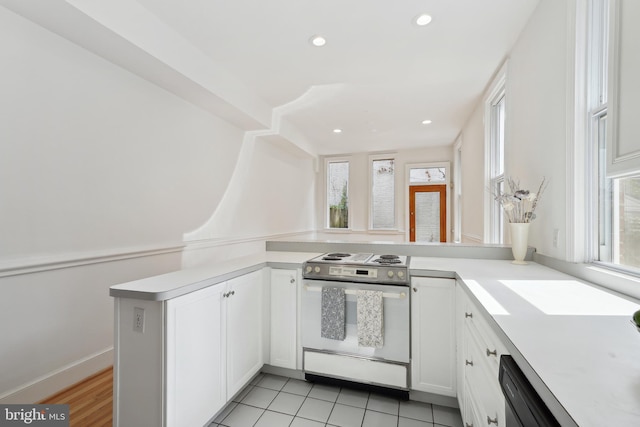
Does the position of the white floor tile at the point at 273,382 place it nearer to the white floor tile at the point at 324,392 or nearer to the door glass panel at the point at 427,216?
the white floor tile at the point at 324,392

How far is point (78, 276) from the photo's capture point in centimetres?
214

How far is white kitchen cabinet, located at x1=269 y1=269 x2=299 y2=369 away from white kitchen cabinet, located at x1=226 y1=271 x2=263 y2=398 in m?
0.12

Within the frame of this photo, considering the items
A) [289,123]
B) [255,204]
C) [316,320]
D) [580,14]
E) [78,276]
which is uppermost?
[289,123]

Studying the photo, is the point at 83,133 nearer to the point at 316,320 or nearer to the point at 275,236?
the point at 316,320

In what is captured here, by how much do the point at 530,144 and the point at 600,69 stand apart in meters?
0.73

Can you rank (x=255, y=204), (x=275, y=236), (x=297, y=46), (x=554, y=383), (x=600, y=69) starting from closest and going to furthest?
(x=554, y=383) < (x=600, y=69) < (x=297, y=46) < (x=255, y=204) < (x=275, y=236)

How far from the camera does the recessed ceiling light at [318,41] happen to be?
98.0 inches

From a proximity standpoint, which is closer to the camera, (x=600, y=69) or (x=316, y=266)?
(x=600, y=69)

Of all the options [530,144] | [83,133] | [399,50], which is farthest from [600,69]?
[83,133]

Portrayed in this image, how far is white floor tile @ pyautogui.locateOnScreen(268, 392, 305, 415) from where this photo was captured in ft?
6.36

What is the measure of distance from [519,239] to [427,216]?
4.67 metres

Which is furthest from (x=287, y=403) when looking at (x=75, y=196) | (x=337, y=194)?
(x=337, y=194)

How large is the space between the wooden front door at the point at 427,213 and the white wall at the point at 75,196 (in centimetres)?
486

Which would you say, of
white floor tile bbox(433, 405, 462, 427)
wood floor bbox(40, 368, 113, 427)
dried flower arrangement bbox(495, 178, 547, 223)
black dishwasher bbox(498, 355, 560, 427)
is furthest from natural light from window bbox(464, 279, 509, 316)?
wood floor bbox(40, 368, 113, 427)
